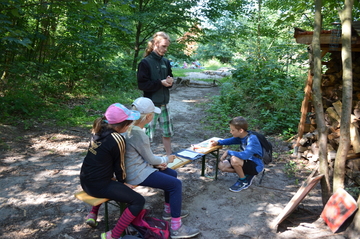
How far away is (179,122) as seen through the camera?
7.68 metres

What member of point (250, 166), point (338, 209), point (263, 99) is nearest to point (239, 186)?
point (250, 166)

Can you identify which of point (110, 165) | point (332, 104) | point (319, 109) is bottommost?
point (110, 165)

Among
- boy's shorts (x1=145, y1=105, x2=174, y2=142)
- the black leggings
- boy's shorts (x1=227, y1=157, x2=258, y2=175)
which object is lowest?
boy's shorts (x1=227, y1=157, x2=258, y2=175)

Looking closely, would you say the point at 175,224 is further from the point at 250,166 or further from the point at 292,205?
the point at 250,166

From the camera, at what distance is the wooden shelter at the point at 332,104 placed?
431 centimetres

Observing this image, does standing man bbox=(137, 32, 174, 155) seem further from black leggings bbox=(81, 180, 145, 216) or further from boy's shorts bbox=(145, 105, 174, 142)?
black leggings bbox=(81, 180, 145, 216)

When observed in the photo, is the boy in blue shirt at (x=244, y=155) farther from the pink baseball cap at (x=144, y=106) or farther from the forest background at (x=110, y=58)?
the forest background at (x=110, y=58)

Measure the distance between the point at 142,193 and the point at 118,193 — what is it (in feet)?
4.09

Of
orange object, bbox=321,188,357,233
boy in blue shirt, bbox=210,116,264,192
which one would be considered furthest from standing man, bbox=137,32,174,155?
orange object, bbox=321,188,357,233

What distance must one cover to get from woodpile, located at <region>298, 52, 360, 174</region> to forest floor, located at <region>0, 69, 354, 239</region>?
37 cm

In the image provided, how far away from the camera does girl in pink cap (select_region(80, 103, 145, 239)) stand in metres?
2.48

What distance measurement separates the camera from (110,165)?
254 centimetres

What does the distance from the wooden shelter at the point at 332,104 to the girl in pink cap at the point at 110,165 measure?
119 inches

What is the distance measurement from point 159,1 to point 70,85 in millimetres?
5166
